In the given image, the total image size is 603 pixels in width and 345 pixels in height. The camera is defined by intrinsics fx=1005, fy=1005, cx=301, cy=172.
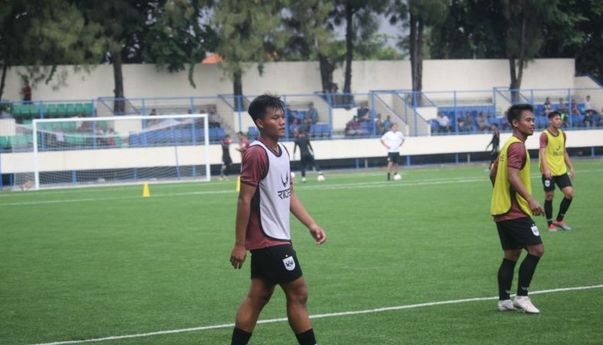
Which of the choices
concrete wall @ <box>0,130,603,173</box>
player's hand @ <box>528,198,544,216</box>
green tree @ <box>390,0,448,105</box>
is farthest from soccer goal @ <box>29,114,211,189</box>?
player's hand @ <box>528,198,544,216</box>

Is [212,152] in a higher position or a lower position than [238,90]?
lower

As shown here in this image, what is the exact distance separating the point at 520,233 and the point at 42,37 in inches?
1455

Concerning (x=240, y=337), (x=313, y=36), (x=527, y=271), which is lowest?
(x=240, y=337)

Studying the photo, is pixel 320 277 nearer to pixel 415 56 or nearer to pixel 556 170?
pixel 556 170

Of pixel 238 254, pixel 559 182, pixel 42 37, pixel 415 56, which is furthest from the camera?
pixel 415 56

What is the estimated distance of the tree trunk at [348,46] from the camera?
5228 cm

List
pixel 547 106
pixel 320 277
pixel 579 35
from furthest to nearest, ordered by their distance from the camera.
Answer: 1. pixel 579 35
2. pixel 547 106
3. pixel 320 277

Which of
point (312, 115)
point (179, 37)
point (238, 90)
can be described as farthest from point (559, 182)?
point (179, 37)

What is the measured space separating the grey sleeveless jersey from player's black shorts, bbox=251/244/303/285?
0.11m

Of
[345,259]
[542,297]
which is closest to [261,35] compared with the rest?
[345,259]

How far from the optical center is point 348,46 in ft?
172

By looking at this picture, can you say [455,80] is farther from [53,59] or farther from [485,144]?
[53,59]

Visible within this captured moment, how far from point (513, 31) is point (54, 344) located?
49641 millimetres

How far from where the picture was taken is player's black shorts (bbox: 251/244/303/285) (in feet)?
24.8
